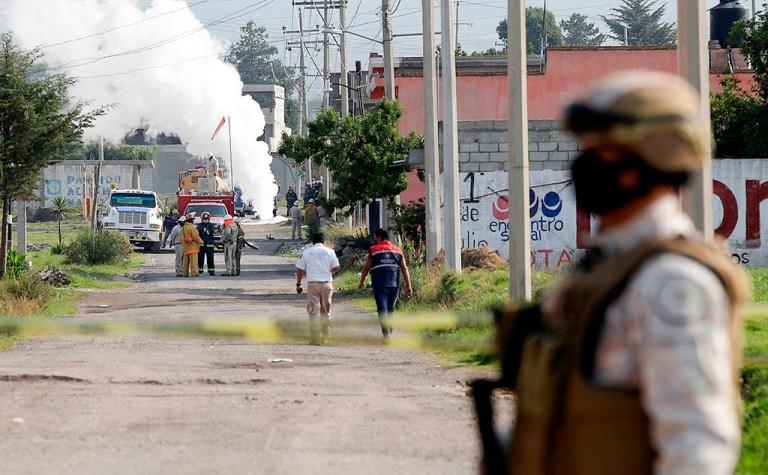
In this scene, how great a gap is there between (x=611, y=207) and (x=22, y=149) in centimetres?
2702

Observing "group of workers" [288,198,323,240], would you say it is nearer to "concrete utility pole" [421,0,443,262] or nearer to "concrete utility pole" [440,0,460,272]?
Answer: "concrete utility pole" [421,0,443,262]

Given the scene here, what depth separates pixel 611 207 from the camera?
10.4 ft

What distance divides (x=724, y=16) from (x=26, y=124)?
2978cm

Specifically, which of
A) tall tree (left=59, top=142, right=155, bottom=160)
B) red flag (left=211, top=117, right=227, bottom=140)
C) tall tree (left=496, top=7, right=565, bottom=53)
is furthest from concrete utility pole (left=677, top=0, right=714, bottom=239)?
tall tree (left=496, top=7, right=565, bottom=53)

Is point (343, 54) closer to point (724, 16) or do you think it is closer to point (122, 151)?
point (724, 16)

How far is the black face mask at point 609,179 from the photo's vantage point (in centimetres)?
314

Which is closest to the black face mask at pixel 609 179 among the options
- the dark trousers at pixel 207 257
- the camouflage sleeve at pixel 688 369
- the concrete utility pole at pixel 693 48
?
the camouflage sleeve at pixel 688 369

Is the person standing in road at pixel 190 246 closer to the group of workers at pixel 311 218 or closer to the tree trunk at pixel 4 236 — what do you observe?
the tree trunk at pixel 4 236

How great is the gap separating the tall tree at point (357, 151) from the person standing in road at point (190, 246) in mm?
3051

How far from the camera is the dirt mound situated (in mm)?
25938

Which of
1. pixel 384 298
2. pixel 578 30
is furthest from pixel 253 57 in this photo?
pixel 384 298

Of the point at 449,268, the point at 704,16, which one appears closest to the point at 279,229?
the point at 449,268

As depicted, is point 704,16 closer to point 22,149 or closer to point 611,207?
point 611,207

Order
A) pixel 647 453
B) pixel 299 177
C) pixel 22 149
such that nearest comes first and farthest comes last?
pixel 647 453 < pixel 22 149 < pixel 299 177
